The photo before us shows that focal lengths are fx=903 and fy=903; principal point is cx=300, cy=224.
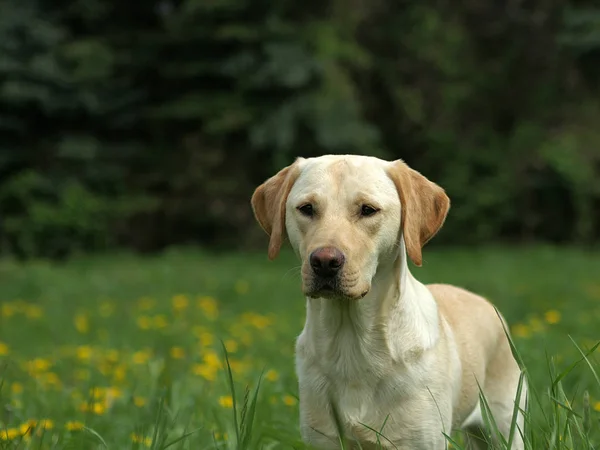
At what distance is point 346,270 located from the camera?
Answer: 2.96m

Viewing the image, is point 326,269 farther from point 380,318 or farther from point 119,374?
point 119,374

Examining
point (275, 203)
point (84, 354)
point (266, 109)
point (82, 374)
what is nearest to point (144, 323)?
point (84, 354)

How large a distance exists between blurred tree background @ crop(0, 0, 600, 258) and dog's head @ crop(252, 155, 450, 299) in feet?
51.6

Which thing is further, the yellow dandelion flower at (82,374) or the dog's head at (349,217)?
the yellow dandelion flower at (82,374)

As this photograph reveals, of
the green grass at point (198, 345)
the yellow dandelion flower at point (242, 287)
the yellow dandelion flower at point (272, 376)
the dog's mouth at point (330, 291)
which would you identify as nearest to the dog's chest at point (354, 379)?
the green grass at point (198, 345)

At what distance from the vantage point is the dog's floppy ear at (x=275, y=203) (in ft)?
10.9

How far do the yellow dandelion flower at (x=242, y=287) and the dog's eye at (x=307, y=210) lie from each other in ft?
27.1

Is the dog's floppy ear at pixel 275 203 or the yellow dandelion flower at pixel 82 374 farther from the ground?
the dog's floppy ear at pixel 275 203

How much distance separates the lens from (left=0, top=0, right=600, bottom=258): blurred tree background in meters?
19.1

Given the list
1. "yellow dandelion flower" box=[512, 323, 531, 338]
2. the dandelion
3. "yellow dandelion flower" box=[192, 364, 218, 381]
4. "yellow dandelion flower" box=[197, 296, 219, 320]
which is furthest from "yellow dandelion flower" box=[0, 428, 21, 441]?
"yellow dandelion flower" box=[197, 296, 219, 320]

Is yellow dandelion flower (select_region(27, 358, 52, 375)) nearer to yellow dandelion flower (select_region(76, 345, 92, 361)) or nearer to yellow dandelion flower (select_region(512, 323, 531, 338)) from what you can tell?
yellow dandelion flower (select_region(76, 345, 92, 361))

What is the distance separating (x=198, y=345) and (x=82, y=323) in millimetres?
1788

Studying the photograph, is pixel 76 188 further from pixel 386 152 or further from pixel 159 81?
pixel 386 152

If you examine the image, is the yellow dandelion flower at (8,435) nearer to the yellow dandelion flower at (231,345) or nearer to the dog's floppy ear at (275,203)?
the dog's floppy ear at (275,203)
